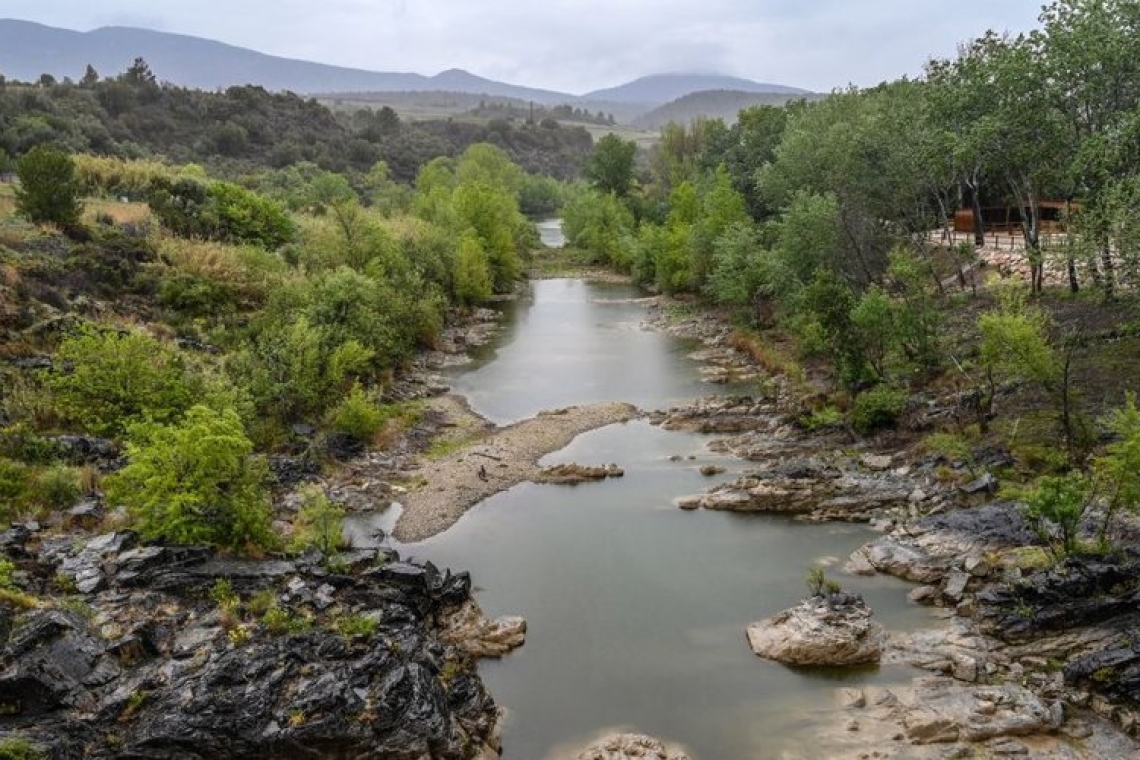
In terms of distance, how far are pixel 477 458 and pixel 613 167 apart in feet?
281

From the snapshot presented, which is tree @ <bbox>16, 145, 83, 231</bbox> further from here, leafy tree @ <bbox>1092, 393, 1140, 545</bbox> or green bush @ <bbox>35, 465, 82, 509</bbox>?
leafy tree @ <bbox>1092, 393, 1140, 545</bbox>

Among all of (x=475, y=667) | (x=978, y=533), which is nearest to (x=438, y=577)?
(x=475, y=667)

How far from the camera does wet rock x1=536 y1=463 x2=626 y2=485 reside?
1419 inches

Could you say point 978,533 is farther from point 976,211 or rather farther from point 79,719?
point 976,211

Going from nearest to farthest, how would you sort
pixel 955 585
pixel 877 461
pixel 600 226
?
pixel 955 585
pixel 877 461
pixel 600 226

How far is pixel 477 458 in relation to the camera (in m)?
38.1

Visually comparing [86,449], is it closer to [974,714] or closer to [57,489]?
[57,489]

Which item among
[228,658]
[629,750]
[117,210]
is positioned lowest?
[629,750]

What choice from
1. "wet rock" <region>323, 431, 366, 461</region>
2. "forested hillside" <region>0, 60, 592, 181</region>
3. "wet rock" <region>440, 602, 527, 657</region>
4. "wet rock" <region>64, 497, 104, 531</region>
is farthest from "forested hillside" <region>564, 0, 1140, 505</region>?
"forested hillside" <region>0, 60, 592, 181</region>

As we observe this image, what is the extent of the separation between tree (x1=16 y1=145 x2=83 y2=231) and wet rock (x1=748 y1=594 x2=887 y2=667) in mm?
47579

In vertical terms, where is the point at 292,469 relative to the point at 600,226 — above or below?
below

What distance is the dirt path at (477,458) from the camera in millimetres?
32531

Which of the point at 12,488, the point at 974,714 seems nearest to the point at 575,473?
the point at 974,714

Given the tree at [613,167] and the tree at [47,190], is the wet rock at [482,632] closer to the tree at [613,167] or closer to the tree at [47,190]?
the tree at [47,190]
